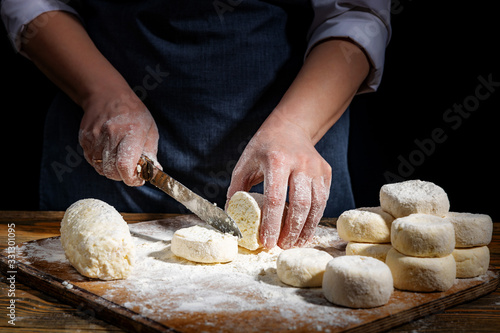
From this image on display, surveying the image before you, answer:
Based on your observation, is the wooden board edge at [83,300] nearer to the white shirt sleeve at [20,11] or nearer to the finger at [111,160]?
the finger at [111,160]

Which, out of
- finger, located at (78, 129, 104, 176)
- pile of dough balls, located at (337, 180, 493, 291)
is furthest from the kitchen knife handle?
pile of dough balls, located at (337, 180, 493, 291)

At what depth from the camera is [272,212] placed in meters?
1.66

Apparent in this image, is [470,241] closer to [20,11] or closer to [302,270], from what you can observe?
[302,270]

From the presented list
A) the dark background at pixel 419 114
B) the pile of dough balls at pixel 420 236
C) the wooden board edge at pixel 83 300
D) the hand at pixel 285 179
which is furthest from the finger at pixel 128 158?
the dark background at pixel 419 114

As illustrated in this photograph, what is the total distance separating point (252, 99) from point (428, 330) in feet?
4.39

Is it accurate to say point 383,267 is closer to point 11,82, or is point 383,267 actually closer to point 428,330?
point 428,330

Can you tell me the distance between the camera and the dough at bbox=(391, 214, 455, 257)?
49.9 inches

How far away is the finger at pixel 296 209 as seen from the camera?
170cm

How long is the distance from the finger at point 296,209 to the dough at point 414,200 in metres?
0.28

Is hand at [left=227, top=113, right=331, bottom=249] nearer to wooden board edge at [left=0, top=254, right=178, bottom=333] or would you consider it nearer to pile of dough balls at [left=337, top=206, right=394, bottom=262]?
pile of dough balls at [left=337, top=206, right=394, bottom=262]

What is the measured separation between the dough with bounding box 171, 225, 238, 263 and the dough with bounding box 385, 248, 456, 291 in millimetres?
497

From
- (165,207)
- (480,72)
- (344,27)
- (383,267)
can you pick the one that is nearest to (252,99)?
(344,27)

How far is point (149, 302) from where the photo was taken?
124 cm

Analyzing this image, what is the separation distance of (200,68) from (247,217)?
0.81m
